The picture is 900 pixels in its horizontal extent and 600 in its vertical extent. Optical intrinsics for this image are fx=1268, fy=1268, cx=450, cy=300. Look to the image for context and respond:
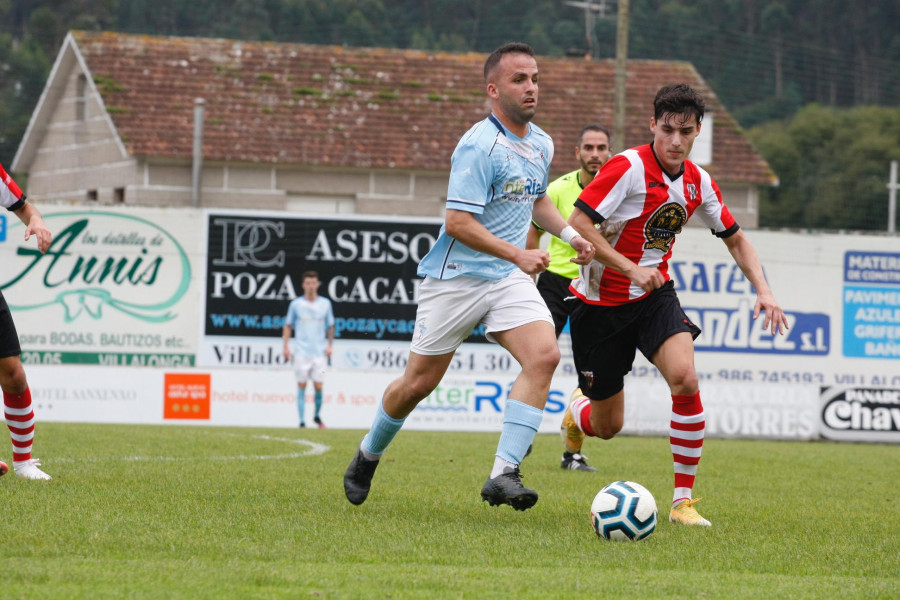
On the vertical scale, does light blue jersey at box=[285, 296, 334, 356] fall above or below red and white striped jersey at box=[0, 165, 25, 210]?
below

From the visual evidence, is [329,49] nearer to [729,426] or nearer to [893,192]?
[893,192]

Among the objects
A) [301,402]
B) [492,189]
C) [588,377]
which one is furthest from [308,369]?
[492,189]

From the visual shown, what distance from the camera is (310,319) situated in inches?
674

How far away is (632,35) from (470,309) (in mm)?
52636

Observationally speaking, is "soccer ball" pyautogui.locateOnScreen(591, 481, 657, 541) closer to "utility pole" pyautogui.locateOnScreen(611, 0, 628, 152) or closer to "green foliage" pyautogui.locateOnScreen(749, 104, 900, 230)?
"utility pole" pyautogui.locateOnScreen(611, 0, 628, 152)

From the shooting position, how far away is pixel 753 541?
232 inches

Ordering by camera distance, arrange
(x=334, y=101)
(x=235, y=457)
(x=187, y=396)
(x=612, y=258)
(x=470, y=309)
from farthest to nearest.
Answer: (x=334, y=101) → (x=187, y=396) → (x=235, y=457) → (x=612, y=258) → (x=470, y=309)

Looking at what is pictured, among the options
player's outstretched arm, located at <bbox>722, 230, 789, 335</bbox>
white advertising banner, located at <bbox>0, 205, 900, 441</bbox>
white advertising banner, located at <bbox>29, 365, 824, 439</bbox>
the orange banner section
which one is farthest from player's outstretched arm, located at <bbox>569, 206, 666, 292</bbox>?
the orange banner section

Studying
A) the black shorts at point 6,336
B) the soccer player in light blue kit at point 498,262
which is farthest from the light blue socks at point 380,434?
the black shorts at point 6,336

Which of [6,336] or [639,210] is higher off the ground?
[639,210]

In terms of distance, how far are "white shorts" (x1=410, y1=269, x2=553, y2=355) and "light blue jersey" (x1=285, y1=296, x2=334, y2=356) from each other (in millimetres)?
10752

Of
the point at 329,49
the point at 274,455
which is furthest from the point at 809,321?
the point at 329,49

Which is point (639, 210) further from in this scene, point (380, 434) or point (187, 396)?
point (187, 396)

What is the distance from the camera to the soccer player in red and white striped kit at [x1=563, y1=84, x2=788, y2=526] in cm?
648
